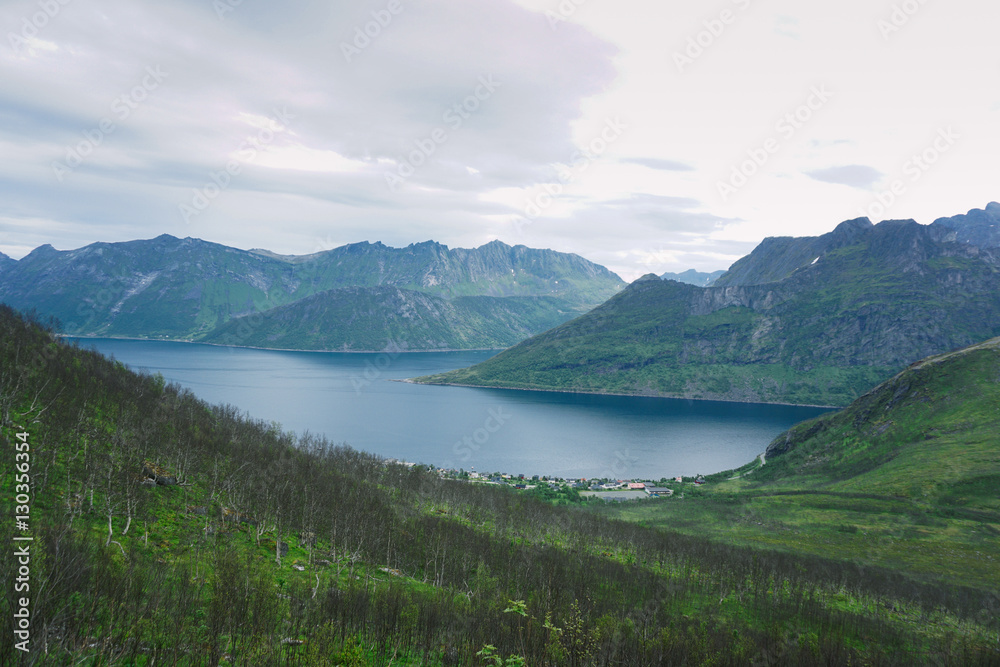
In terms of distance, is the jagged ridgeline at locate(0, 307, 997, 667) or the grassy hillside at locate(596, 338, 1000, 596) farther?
the grassy hillside at locate(596, 338, 1000, 596)

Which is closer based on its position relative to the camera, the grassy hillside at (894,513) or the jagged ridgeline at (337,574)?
the jagged ridgeline at (337,574)

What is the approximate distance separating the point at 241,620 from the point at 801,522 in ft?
513

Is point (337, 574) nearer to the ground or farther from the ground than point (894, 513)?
farther from the ground

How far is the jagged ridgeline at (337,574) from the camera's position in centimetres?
4334

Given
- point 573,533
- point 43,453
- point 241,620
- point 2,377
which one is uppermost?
point 2,377

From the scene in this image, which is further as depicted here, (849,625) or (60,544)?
(849,625)

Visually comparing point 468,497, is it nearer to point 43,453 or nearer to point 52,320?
point 43,453

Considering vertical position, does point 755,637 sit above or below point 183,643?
below

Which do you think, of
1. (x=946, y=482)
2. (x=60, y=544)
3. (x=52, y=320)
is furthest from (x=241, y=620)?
(x=946, y=482)

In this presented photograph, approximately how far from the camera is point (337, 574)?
75.4 meters

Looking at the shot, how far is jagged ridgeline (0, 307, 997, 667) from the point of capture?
43344 mm

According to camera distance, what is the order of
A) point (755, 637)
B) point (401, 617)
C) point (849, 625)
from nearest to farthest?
point (401, 617), point (755, 637), point (849, 625)

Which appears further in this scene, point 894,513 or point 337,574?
point 894,513

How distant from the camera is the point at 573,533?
5148 inches
